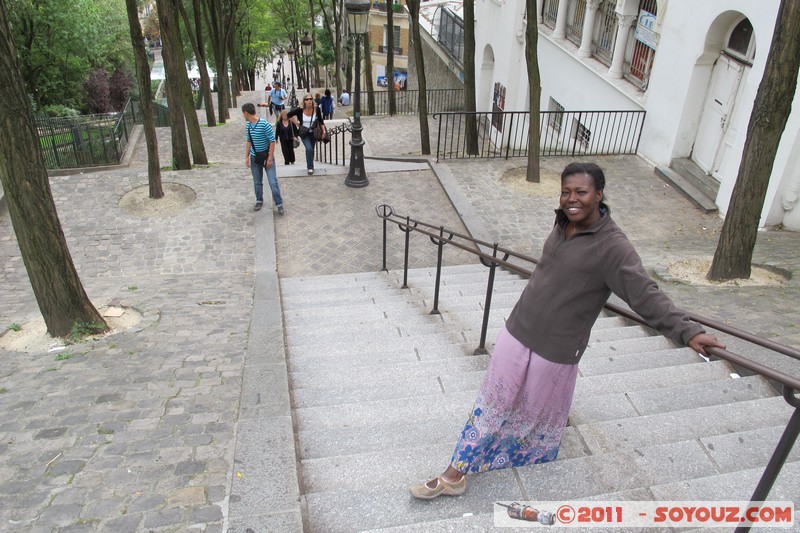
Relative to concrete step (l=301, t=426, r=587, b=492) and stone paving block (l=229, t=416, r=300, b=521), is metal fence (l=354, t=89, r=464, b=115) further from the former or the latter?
concrete step (l=301, t=426, r=587, b=492)

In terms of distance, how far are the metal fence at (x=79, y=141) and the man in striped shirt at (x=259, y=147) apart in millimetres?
5357

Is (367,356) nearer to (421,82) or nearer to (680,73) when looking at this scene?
(680,73)

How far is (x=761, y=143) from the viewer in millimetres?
6637

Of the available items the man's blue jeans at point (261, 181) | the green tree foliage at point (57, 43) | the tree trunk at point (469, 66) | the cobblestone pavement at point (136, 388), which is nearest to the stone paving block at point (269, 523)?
the cobblestone pavement at point (136, 388)

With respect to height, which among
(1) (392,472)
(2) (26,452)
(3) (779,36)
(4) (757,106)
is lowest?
(2) (26,452)

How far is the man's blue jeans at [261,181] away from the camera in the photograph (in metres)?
9.49

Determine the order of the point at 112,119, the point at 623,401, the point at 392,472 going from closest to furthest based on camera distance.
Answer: the point at 392,472, the point at 623,401, the point at 112,119

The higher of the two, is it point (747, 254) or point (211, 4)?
point (211, 4)

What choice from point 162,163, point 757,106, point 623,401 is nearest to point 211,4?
point 162,163

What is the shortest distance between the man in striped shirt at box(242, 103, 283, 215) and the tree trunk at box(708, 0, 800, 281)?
248 inches

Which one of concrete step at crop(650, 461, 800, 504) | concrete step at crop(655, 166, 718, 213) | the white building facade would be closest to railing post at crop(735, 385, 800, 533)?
concrete step at crop(650, 461, 800, 504)

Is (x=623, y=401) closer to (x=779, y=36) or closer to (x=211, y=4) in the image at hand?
(x=779, y=36)

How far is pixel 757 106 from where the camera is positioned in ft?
21.7

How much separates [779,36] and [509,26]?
507 inches
